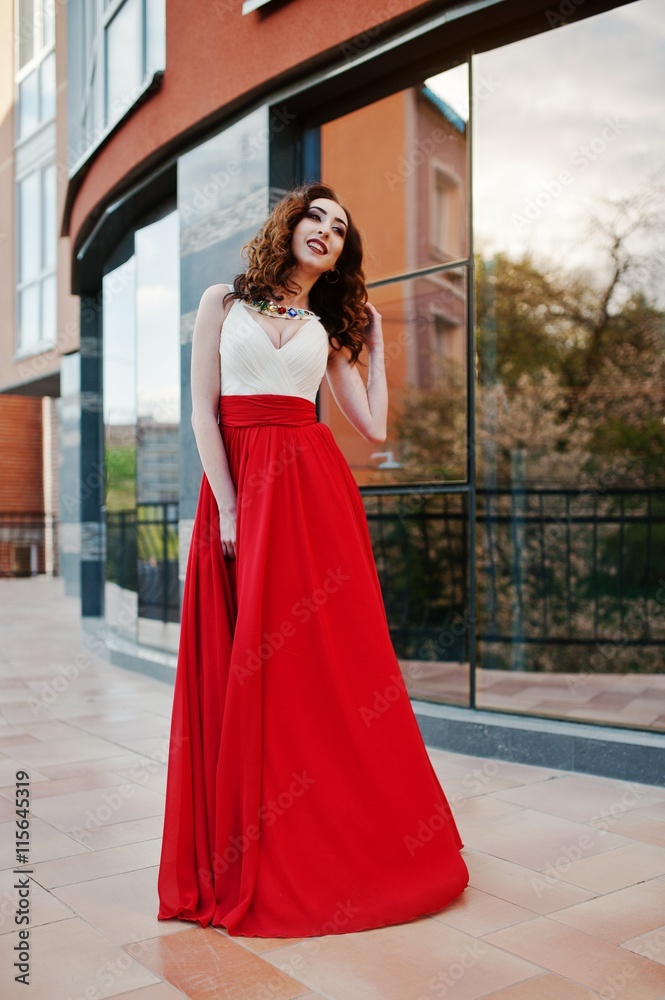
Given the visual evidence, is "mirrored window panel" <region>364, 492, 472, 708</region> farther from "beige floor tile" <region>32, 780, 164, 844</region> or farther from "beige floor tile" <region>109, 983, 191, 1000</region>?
"beige floor tile" <region>109, 983, 191, 1000</region>

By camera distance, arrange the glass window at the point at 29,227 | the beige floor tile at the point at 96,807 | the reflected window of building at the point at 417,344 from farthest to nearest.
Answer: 1. the glass window at the point at 29,227
2. the reflected window of building at the point at 417,344
3. the beige floor tile at the point at 96,807

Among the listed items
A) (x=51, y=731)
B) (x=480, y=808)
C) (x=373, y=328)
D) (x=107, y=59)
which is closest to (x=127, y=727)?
(x=51, y=731)

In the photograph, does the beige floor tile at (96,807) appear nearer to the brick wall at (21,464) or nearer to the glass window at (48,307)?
the glass window at (48,307)

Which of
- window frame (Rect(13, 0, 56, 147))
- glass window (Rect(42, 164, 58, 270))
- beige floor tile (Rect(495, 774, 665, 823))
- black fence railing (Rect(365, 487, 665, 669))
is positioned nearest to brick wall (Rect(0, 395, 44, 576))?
glass window (Rect(42, 164, 58, 270))

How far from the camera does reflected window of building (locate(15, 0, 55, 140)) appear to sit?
1391cm

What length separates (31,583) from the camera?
1595 cm

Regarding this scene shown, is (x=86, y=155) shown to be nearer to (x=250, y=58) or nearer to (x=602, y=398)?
(x=250, y=58)

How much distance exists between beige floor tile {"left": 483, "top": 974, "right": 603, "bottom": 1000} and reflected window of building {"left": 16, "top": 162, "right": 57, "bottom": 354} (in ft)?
41.4

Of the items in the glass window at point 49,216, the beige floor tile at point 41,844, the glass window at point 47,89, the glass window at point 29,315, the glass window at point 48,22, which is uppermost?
the glass window at point 48,22

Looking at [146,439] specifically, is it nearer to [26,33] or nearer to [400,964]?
[400,964]

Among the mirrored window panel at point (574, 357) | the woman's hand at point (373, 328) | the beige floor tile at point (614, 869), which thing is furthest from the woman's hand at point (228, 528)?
the mirrored window panel at point (574, 357)

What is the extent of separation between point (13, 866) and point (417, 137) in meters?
3.94

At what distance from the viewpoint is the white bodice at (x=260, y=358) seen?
2.56 meters

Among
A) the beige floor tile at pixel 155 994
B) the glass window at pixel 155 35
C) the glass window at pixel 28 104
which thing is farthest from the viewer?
the glass window at pixel 28 104
